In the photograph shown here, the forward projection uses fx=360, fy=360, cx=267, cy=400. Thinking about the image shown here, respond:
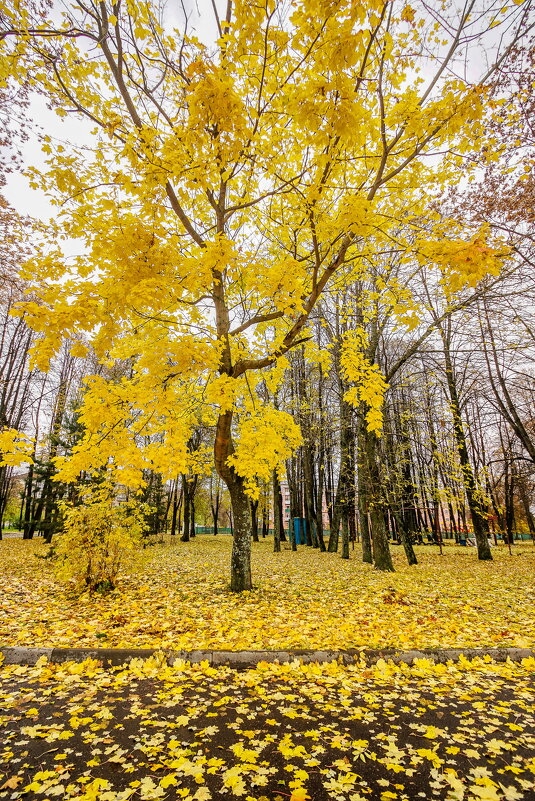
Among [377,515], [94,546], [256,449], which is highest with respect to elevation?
[256,449]

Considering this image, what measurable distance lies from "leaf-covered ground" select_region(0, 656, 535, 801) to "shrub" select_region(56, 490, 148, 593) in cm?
267

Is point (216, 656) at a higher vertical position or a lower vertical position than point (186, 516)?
lower

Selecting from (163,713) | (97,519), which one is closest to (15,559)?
(97,519)

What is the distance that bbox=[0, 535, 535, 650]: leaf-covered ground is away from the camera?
4535mm

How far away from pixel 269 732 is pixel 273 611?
320 cm

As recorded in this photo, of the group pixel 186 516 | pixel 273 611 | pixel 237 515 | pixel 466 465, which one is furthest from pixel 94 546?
pixel 186 516

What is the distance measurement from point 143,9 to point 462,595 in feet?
36.4

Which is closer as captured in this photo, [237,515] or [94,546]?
[94,546]

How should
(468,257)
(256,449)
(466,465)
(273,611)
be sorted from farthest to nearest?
(466,465)
(256,449)
(273,611)
(468,257)

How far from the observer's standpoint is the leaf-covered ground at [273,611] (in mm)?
4535

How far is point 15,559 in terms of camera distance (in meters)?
11.5

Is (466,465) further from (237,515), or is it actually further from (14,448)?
(14,448)

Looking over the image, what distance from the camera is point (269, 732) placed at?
276 cm

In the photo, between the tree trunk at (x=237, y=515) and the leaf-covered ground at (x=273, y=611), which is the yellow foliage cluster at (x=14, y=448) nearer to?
the leaf-covered ground at (x=273, y=611)
